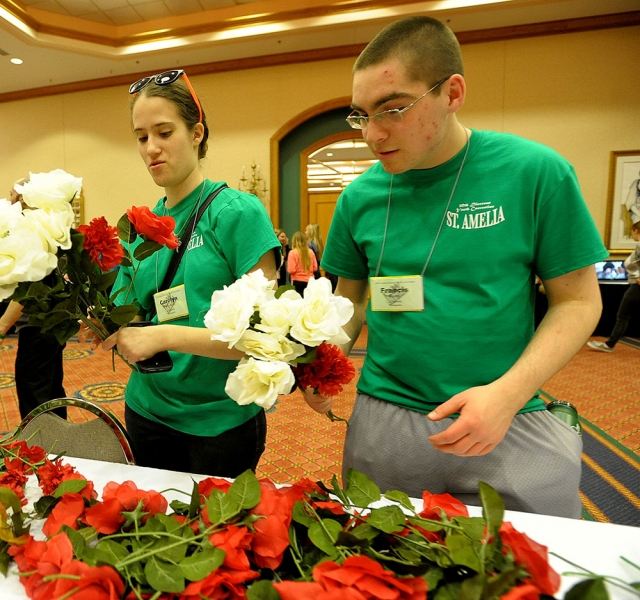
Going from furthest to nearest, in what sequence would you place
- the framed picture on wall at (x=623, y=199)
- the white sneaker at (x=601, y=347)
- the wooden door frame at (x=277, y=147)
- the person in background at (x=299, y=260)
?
the wooden door frame at (x=277, y=147) < the person in background at (x=299, y=260) < the framed picture on wall at (x=623, y=199) < the white sneaker at (x=601, y=347)

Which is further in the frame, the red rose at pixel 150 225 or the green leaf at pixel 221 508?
the red rose at pixel 150 225

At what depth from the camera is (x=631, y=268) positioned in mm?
4570

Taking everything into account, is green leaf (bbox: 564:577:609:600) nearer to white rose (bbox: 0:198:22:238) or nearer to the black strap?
white rose (bbox: 0:198:22:238)

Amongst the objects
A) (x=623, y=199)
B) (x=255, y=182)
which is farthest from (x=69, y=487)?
(x=623, y=199)

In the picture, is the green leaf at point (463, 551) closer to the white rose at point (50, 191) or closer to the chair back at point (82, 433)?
the white rose at point (50, 191)

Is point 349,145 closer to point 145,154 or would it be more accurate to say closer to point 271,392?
point 145,154

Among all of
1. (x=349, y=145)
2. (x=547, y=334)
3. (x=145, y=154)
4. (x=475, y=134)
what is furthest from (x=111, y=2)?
(x=547, y=334)

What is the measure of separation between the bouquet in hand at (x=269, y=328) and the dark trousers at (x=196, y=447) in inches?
23.9

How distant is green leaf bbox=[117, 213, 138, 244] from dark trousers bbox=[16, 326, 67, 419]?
1.83m

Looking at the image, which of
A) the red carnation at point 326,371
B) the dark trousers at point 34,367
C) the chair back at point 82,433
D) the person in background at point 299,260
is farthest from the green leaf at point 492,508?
the person in background at point 299,260

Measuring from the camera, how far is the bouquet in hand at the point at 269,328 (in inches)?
21.3

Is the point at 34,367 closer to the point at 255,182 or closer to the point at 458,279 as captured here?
the point at 458,279

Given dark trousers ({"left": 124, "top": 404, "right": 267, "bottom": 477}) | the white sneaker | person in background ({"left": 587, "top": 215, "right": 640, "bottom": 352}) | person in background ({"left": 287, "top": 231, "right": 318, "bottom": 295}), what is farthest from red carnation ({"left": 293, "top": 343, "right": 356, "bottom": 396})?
person in background ({"left": 287, "top": 231, "right": 318, "bottom": 295})

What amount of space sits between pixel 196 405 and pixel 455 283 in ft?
2.15
